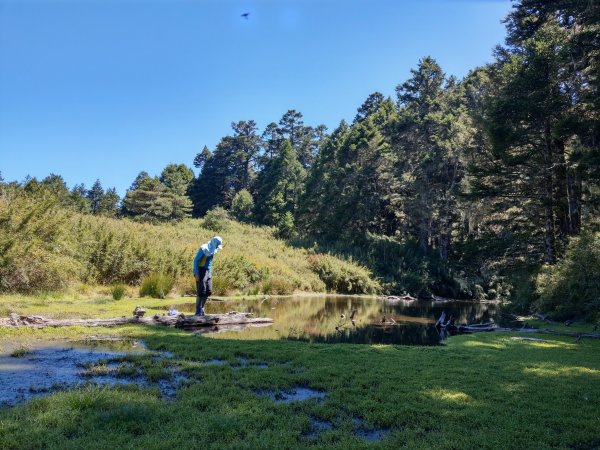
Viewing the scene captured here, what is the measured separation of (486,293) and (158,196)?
145 feet

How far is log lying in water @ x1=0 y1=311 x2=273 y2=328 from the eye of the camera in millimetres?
8539

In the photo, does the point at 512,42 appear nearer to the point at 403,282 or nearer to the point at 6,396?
the point at 403,282

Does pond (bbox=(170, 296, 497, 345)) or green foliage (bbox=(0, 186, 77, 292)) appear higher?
green foliage (bbox=(0, 186, 77, 292))

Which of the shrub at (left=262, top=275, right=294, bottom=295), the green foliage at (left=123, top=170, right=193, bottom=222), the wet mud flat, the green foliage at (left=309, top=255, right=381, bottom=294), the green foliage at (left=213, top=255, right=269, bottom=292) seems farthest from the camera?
the green foliage at (left=123, top=170, right=193, bottom=222)

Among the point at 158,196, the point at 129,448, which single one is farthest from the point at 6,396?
the point at 158,196

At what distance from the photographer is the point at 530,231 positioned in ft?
72.6

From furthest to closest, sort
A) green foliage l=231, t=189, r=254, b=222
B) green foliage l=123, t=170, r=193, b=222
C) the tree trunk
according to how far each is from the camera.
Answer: green foliage l=231, t=189, r=254, b=222, green foliage l=123, t=170, r=193, b=222, the tree trunk

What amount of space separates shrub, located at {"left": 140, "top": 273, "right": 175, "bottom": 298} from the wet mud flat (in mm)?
9810

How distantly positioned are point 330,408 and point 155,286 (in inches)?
560

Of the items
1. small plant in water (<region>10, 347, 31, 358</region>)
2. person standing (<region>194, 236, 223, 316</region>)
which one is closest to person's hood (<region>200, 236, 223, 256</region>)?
person standing (<region>194, 236, 223, 316</region>)

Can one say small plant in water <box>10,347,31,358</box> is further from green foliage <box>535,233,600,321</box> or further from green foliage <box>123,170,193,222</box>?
green foliage <box>123,170,193,222</box>

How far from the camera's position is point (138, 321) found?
34.0 feet

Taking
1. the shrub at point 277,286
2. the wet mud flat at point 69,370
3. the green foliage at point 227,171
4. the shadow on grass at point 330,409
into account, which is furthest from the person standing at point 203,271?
the green foliage at point 227,171

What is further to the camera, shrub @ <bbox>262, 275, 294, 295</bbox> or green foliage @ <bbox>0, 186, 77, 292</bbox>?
shrub @ <bbox>262, 275, 294, 295</bbox>
